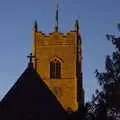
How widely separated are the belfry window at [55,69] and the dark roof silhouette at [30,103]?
3175cm

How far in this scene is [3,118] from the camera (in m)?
37.2

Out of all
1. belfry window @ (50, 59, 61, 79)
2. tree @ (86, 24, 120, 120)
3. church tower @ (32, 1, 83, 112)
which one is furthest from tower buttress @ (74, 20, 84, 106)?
tree @ (86, 24, 120, 120)

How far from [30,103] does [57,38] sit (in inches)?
1394

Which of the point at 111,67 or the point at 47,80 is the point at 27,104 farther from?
the point at 47,80

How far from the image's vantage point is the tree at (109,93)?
3738 centimetres

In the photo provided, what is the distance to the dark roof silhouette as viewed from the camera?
37.2 metres

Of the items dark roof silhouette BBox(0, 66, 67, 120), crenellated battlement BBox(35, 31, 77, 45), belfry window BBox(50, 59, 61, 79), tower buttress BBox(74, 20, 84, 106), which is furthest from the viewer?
crenellated battlement BBox(35, 31, 77, 45)

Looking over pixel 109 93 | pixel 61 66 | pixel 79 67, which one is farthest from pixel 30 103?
pixel 79 67

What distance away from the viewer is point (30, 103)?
3747cm

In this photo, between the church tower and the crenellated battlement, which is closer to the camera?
the church tower

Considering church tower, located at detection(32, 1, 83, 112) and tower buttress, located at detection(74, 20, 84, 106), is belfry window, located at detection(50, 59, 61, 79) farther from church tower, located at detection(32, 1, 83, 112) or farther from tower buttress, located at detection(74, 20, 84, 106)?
tower buttress, located at detection(74, 20, 84, 106)

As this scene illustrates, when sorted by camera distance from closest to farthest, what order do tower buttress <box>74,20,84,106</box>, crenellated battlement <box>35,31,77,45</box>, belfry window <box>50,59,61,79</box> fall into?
belfry window <box>50,59,61,79</box> < tower buttress <box>74,20,84,106</box> < crenellated battlement <box>35,31,77,45</box>

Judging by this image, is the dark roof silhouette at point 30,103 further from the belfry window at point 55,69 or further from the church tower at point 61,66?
the belfry window at point 55,69

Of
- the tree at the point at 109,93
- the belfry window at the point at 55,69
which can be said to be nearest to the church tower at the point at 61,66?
the belfry window at the point at 55,69
